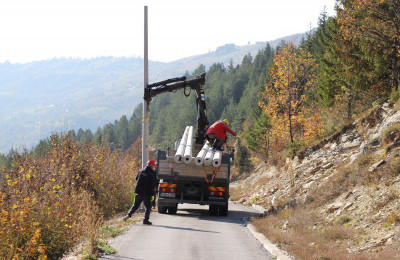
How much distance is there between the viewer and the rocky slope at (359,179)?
12156 millimetres

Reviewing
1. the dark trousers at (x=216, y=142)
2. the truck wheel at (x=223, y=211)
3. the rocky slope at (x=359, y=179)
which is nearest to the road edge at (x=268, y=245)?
the rocky slope at (x=359, y=179)

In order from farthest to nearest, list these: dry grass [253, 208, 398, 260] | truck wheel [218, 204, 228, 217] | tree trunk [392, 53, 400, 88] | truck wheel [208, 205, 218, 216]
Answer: tree trunk [392, 53, 400, 88] → truck wheel [208, 205, 218, 216] → truck wheel [218, 204, 228, 217] → dry grass [253, 208, 398, 260]

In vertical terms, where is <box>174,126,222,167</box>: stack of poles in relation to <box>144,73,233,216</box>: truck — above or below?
above

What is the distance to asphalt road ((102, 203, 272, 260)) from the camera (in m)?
10.6

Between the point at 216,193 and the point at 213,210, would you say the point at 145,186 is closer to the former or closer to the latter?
the point at 216,193

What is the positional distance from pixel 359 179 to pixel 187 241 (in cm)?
642

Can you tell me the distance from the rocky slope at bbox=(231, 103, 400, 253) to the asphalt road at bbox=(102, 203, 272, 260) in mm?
2663

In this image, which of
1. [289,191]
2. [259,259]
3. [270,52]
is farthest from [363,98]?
[270,52]

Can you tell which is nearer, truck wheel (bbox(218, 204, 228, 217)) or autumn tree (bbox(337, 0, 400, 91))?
truck wheel (bbox(218, 204, 228, 217))

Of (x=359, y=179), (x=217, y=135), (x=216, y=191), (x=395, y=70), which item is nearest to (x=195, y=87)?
(x=217, y=135)

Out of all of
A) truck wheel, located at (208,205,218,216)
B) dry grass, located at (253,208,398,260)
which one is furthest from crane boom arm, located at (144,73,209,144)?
dry grass, located at (253,208,398,260)

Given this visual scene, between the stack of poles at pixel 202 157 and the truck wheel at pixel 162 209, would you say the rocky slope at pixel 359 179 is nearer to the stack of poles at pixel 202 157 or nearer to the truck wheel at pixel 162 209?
the stack of poles at pixel 202 157

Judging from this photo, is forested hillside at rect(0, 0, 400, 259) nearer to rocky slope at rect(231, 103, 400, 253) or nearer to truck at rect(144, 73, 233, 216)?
rocky slope at rect(231, 103, 400, 253)

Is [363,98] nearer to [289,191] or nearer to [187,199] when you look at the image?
[289,191]
